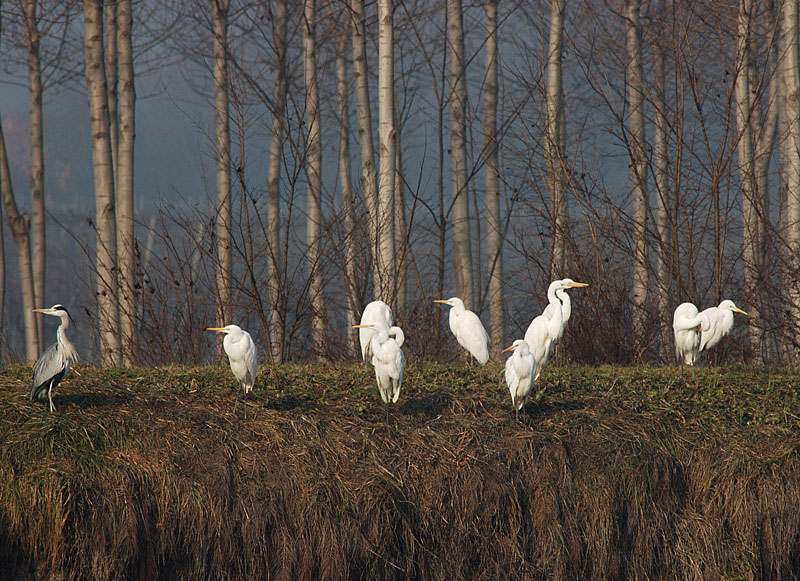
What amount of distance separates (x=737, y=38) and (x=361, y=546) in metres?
6.92

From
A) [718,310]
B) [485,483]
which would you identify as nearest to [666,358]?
[718,310]

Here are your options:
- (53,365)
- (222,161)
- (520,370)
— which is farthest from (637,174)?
(53,365)

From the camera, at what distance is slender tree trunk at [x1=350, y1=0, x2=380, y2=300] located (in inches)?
337

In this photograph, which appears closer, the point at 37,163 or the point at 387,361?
the point at 387,361

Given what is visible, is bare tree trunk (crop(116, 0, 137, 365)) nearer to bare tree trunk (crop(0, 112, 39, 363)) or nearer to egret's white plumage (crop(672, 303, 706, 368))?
bare tree trunk (crop(0, 112, 39, 363))

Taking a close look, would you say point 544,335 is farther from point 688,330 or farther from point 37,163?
point 37,163

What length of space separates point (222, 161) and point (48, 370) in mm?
5255

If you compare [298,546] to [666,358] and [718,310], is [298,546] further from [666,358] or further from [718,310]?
[666,358]

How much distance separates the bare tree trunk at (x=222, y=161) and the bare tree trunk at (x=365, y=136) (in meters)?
1.54

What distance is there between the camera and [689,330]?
661cm

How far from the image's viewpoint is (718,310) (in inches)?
261

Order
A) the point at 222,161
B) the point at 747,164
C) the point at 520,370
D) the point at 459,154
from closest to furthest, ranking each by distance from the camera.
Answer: the point at 520,370, the point at 747,164, the point at 222,161, the point at 459,154

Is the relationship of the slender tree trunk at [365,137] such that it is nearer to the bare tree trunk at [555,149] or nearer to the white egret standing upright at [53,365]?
the bare tree trunk at [555,149]

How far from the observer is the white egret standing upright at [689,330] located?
256 inches
